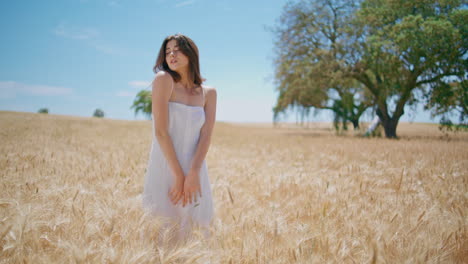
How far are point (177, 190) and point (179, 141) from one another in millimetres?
433

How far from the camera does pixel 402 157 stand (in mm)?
6879

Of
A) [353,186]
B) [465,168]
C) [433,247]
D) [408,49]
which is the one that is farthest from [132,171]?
[408,49]

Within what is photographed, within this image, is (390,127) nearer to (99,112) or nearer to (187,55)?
(187,55)

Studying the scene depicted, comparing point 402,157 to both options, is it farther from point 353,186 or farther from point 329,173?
point 353,186

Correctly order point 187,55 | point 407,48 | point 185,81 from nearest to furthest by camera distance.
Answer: point 187,55 → point 185,81 → point 407,48

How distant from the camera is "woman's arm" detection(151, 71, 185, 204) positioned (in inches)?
80.4

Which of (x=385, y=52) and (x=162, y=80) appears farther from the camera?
(x=385, y=52)

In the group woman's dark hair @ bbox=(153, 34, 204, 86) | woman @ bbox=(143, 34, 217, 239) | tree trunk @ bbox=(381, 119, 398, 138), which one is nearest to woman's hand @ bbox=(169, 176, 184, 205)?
woman @ bbox=(143, 34, 217, 239)

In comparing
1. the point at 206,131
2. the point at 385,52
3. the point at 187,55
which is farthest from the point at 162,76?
the point at 385,52

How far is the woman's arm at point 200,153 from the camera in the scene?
2.09 meters

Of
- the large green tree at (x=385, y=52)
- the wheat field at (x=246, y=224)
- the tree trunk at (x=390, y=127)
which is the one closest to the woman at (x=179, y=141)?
the wheat field at (x=246, y=224)

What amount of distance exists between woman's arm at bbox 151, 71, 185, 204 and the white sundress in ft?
0.38

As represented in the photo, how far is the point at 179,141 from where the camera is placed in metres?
2.23

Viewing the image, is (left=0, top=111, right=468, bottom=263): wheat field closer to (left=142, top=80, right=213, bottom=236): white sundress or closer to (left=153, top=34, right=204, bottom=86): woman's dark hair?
(left=142, top=80, right=213, bottom=236): white sundress
